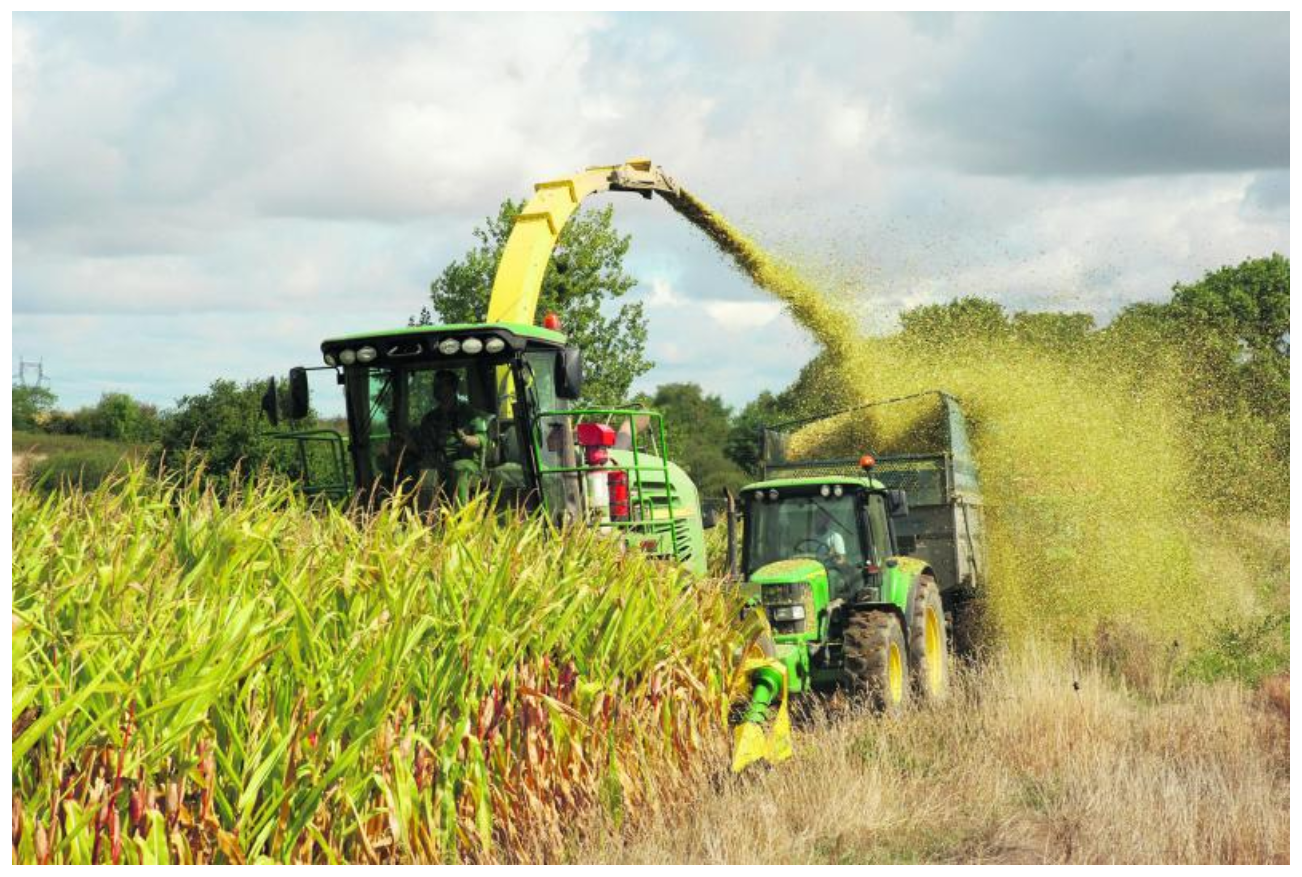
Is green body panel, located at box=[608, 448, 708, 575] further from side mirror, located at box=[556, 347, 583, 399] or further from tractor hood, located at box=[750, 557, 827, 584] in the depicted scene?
side mirror, located at box=[556, 347, 583, 399]

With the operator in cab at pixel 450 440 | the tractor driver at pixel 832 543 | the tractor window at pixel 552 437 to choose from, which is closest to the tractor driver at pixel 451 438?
the operator in cab at pixel 450 440

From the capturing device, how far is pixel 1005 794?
6.97 metres

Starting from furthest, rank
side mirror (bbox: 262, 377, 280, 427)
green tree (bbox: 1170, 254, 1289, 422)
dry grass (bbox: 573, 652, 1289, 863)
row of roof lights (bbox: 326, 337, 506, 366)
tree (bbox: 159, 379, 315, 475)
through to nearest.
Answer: green tree (bbox: 1170, 254, 1289, 422), tree (bbox: 159, 379, 315, 475), side mirror (bbox: 262, 377, 280, 427), row of roof lights (bbox: 326, 337, 506, 366), dry grass (bbox: 573, 652, 1289, 863)

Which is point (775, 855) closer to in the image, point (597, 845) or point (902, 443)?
point (597, 845)

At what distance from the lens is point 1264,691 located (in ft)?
34.3

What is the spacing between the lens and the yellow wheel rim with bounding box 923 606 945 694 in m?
9.52

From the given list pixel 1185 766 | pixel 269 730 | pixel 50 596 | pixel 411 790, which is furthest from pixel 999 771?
pixel 50 596

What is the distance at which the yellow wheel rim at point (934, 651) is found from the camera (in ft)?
31.2

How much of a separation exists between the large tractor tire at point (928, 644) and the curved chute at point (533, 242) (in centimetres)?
352

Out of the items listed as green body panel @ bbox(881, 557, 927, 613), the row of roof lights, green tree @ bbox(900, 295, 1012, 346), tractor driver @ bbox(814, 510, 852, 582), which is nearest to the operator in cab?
the row of roof lights

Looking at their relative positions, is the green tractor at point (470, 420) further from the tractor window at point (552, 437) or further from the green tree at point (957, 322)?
the green tree at point (957, 322)

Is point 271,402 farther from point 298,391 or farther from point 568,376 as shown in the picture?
point 568,376

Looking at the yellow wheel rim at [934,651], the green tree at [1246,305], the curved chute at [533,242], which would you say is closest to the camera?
the yellow wheel rim at [934,651]

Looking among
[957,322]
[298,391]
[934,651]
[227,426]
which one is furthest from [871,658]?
[227,426]
